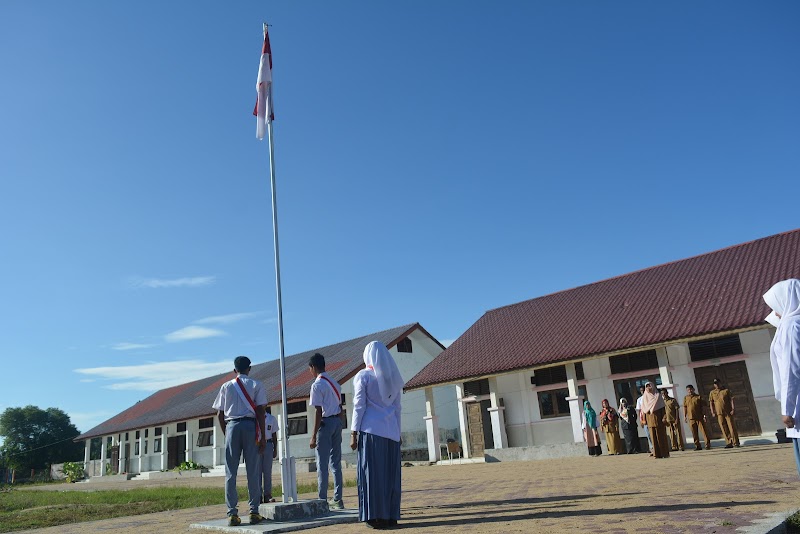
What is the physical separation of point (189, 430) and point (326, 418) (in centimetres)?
2887

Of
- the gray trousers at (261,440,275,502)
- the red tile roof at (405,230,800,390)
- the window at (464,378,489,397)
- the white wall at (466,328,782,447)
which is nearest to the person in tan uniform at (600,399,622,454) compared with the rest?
the red tile roof at (405,230,800,390)

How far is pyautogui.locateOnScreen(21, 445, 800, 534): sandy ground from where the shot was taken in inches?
171

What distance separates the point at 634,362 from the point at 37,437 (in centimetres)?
6090

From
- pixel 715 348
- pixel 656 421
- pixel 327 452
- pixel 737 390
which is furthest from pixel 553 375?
pixel 327 452

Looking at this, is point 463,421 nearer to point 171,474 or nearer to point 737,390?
point 737,390

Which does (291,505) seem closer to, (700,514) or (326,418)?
(326,418)

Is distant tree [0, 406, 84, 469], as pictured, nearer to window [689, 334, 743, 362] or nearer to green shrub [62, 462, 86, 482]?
green shrub [62, 462, 86, 482]

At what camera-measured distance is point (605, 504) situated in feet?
18.0

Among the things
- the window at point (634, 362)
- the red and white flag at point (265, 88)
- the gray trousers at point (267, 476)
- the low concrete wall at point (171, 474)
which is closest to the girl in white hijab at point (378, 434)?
the gray trousers at point (267, 476)

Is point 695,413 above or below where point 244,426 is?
below

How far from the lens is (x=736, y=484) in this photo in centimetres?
634

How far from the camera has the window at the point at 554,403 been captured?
66.1 feet

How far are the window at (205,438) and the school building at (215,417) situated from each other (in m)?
0.05

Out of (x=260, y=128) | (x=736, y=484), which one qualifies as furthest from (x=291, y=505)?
(x=260, y=128)
